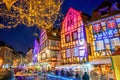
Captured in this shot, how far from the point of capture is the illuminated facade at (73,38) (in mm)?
23047

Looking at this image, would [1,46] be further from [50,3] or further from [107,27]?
[50,3]

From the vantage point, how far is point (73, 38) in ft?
82.4

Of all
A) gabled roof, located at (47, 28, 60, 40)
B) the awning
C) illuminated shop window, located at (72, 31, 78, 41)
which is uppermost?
gabled roof, located at (47, 28, 60, 40)

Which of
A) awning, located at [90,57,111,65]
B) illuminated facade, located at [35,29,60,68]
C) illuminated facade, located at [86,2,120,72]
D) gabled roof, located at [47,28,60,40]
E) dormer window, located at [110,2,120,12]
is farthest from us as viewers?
gabled roof, located at [47,28,60,40]

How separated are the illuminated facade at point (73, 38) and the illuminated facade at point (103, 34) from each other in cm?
164

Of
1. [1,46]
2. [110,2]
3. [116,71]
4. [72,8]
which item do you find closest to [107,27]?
[110,2]

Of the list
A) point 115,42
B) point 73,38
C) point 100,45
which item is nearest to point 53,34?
point 73,38

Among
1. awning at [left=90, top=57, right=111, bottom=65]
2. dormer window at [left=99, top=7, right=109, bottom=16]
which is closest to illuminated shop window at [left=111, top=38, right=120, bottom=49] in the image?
awning at [left=90, top=57, right=111, bottom=65]

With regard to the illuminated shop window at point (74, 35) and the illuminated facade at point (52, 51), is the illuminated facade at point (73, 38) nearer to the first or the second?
the illuminated shop window at point (74, 35)

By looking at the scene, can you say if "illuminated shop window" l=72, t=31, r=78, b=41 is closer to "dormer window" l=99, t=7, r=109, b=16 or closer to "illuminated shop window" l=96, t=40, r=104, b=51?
"illuminated shop window" l=96, t=40, r=104, b=51

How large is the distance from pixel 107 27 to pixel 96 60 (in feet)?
16.5

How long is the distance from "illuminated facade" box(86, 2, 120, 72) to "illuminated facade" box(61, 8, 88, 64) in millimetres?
1639

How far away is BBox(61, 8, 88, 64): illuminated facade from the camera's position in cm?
2305

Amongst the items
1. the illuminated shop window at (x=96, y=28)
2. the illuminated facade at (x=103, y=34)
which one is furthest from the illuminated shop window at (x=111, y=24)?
the illuminated shop window at (x=96, y=28)
